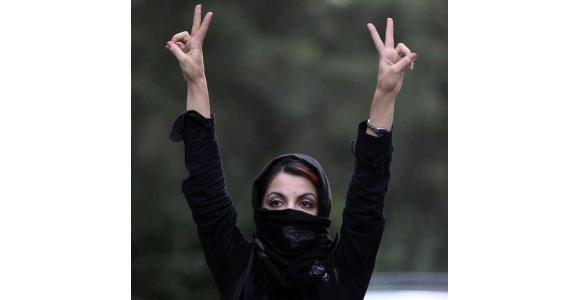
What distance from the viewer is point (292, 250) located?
6.24 feet

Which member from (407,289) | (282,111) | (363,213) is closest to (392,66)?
(363,213)

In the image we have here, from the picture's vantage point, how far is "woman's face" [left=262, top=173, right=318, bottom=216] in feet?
6.31

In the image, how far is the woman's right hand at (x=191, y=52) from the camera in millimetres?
1913

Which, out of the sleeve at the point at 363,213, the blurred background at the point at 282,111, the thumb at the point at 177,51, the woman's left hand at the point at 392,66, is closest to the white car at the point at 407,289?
the blurred background at the point at 282,111

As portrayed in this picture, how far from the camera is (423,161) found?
384 cm

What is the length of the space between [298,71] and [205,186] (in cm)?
282

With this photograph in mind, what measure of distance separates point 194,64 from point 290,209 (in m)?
0.39

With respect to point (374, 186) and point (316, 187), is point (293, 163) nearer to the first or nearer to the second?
point (316, 187)

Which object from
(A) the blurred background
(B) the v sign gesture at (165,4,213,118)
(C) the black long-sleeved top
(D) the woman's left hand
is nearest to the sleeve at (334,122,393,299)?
(C) the black long-sleeved top

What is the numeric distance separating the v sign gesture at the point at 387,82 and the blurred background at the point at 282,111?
0.80 metres

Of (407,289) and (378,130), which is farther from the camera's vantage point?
(407,289)

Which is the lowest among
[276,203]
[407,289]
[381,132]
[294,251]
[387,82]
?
[407,289]

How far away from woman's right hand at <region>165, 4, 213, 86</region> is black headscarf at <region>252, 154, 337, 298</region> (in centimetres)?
33

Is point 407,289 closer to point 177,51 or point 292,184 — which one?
point 292,184
